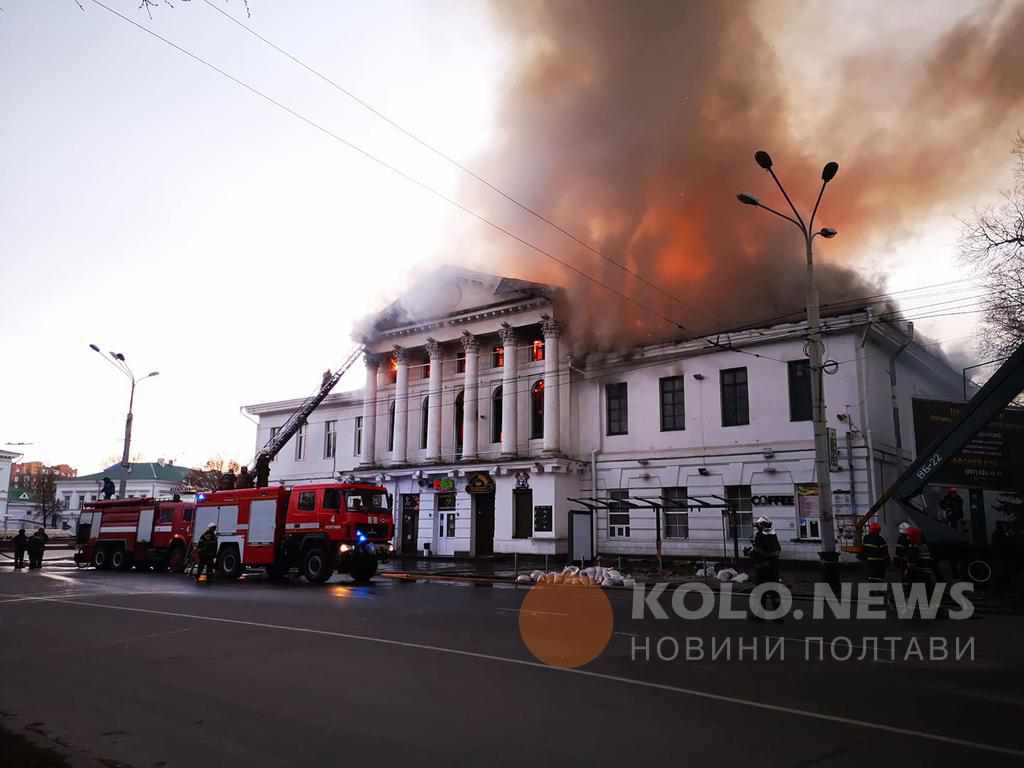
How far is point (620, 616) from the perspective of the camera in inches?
441

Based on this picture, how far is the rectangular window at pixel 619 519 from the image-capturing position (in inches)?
1089

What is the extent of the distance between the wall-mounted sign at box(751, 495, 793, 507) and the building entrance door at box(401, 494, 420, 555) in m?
15.3

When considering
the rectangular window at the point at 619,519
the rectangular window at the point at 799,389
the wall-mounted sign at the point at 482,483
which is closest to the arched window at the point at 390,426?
the wall-mounted sign at the point at 482,483

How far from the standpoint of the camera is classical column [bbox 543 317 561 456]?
29094 millimetres

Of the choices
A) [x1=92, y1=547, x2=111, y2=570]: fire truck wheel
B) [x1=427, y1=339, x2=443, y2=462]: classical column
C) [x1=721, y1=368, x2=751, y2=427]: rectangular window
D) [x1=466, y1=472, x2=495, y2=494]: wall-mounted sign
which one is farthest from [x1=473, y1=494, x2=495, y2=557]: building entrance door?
[x1=92, y1=547, x2=111, y2=570]: fire truck wheel

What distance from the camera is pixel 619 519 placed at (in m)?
27.9

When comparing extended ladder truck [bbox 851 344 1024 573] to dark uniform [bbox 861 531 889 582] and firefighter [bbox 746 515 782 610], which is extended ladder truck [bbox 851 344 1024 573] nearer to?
dark uniform [bbox 861 531 889 582]

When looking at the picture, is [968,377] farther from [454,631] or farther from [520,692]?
[520,692]

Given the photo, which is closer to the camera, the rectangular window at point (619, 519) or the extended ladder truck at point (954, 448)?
the extended ladder truck at point (954, 448)

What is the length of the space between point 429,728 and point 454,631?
4590mm

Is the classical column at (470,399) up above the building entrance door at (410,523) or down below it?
above

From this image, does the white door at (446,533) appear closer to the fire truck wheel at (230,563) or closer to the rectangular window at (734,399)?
the fire truck wheel at (230,563)

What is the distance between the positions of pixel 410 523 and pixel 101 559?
12.4 meters

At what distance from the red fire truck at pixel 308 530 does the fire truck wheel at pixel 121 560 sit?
6448 mm
